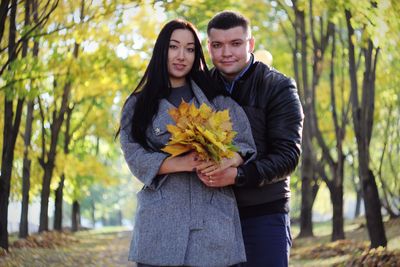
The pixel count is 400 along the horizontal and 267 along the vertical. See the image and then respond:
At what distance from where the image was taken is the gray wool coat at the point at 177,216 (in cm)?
364

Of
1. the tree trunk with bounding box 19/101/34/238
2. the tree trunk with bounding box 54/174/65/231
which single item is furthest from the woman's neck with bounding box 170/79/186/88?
the tree trunk with bounding box 54/174/65/231

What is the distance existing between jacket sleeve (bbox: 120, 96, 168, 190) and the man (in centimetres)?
41

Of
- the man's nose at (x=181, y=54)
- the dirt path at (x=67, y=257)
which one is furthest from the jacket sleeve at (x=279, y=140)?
the dirt path at (x=67, y=257)

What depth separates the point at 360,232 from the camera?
19.5 m

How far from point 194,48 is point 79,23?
7090mm

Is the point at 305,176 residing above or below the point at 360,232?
above

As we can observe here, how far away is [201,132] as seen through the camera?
11.3 feet

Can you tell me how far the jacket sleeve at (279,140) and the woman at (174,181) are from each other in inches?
4.0

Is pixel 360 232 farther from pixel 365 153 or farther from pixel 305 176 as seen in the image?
pixel 365 153

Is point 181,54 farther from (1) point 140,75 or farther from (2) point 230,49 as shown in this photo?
(1) point 140,75

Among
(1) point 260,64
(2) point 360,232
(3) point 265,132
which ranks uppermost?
(1) point 260,64

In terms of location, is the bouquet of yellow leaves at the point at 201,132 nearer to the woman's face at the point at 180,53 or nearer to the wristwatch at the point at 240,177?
the wristwatch at the point at 240,177

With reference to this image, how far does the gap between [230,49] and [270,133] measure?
1.85ft

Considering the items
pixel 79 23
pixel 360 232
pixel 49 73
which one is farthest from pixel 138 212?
pixel 360 232
